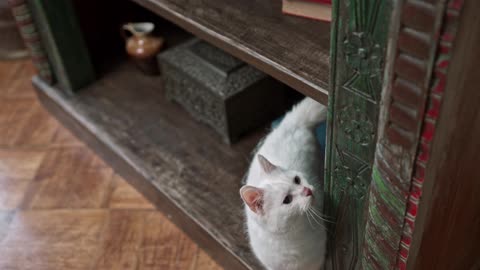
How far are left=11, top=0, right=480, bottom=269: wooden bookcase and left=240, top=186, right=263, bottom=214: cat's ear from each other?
0.32ft

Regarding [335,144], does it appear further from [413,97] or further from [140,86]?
[140,86]

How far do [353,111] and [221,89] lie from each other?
53cm

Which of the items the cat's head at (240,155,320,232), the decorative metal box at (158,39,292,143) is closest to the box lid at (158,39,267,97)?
the decorative metal box at (158,39,292,143)

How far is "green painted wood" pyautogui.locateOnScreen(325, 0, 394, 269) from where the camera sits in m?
0.47

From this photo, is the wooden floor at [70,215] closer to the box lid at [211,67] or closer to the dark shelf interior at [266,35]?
the box lid at [211,67]

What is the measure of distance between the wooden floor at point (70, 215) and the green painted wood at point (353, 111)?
0.40 metres

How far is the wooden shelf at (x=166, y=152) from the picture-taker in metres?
0.98

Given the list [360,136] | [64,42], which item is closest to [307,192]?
[360,136]

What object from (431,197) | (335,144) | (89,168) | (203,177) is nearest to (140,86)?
(89,168)

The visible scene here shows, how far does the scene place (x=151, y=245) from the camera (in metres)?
1.06

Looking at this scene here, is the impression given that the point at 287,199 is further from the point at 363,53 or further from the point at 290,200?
the point at 363,53

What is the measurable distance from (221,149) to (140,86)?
350 millimetres

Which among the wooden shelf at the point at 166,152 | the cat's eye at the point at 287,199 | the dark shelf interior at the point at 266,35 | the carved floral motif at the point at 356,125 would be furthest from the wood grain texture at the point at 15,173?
the carved floral motif at the point at 356,125

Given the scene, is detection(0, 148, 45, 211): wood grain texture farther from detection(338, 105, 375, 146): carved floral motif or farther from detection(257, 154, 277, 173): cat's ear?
detection(338, 105, 375, 146): carved floral motif
